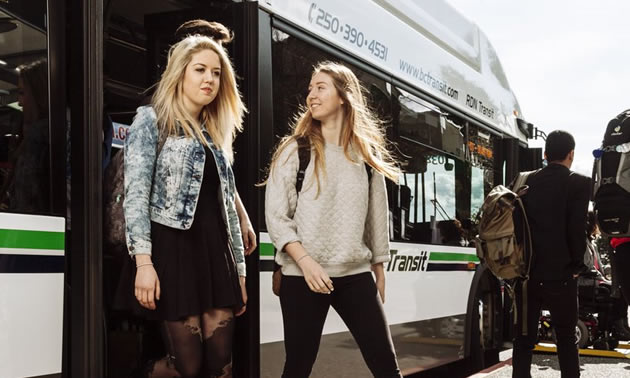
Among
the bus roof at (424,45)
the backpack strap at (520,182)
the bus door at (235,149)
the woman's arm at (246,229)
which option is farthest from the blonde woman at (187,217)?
the backpack strap at (520,182)

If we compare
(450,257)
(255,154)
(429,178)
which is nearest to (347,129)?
(255,154)

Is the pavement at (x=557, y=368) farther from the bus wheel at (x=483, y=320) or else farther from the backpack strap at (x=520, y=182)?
the backpack strap at (x=520, y=182)

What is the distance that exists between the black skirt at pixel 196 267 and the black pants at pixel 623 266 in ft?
6.84

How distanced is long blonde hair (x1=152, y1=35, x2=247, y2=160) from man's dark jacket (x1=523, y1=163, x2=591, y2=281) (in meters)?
2.36

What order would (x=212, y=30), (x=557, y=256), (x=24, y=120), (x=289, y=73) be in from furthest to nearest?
(x=557, y=256), (x=289, y=73), (x=212, y=30), (x=24, y=120)

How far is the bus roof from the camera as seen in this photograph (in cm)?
441

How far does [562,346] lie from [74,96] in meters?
3.30

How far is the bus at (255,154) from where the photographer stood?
2598 millimetres

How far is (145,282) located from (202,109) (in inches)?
31.2

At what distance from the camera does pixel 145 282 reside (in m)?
2.61

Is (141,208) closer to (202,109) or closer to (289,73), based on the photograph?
(202,109)

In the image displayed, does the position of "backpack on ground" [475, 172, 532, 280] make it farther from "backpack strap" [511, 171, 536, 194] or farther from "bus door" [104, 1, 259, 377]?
"bus door" [104, 1, 259, 377]

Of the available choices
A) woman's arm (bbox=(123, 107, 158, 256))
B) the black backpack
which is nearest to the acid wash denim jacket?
woman's arm (bbox=(123, 107, 158, 256))

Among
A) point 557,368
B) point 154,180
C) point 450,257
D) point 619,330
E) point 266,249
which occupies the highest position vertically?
point 154,180
